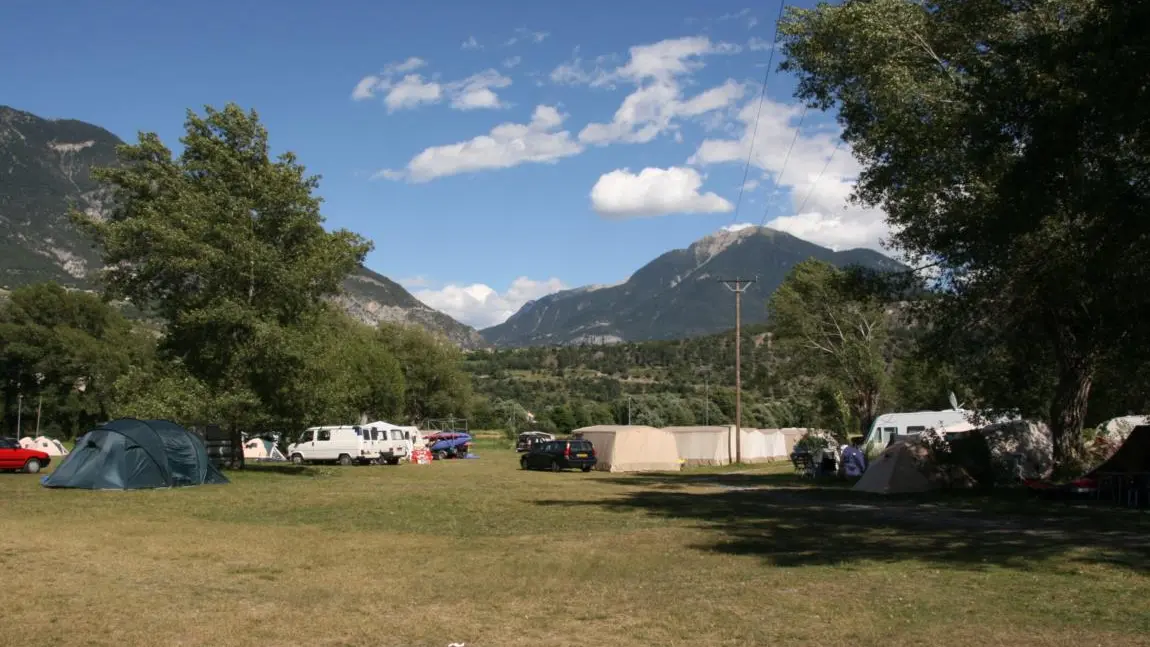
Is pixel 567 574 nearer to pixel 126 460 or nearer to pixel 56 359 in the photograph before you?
pixel 126 460

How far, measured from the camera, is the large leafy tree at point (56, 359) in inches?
2421

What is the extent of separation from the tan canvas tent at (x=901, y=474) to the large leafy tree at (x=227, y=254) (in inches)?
702

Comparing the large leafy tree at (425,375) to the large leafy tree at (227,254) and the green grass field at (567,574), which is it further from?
the green grass field at (567,574)

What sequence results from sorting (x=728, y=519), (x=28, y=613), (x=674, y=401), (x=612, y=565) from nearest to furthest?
(x=28, y=613)
(x=612, y=565)
(x=728, y=519)
(x=674, y=401)

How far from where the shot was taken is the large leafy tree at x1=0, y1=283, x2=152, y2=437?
61.5 m

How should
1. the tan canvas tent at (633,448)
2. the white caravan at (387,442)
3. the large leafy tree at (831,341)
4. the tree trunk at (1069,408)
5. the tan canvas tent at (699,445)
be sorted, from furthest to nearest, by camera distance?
1. the large leafy tree at (831,341)
2. the tan canvas tent at (699,445)
3. the white caravan at (387,442)
4. the tan canvas tent at (633,448)
5. the tree trunk at (1069,408)

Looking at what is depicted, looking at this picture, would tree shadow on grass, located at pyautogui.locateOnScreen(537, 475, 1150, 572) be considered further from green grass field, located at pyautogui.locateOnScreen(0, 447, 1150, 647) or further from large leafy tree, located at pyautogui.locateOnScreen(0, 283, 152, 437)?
large leafy tree, located at pyautogui.locateOnScreen(0, 283, 152, 437)

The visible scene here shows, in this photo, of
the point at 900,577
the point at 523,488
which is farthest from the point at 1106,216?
the point at 523,488

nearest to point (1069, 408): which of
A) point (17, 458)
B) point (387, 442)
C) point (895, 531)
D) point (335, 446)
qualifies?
point (895, 531)

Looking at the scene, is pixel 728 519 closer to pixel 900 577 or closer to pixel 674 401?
pixel 900 577

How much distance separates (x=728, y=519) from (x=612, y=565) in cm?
589

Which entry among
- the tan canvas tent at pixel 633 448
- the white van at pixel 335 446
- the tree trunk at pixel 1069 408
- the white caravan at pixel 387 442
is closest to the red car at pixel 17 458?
the white van at pixel 335 446

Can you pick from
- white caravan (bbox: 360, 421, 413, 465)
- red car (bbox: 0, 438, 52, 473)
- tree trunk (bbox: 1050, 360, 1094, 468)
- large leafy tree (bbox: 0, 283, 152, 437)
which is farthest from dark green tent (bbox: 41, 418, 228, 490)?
large leafy tree (bbox: 0, 283, 152, 437)

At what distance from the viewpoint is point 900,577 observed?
9.98 meters
